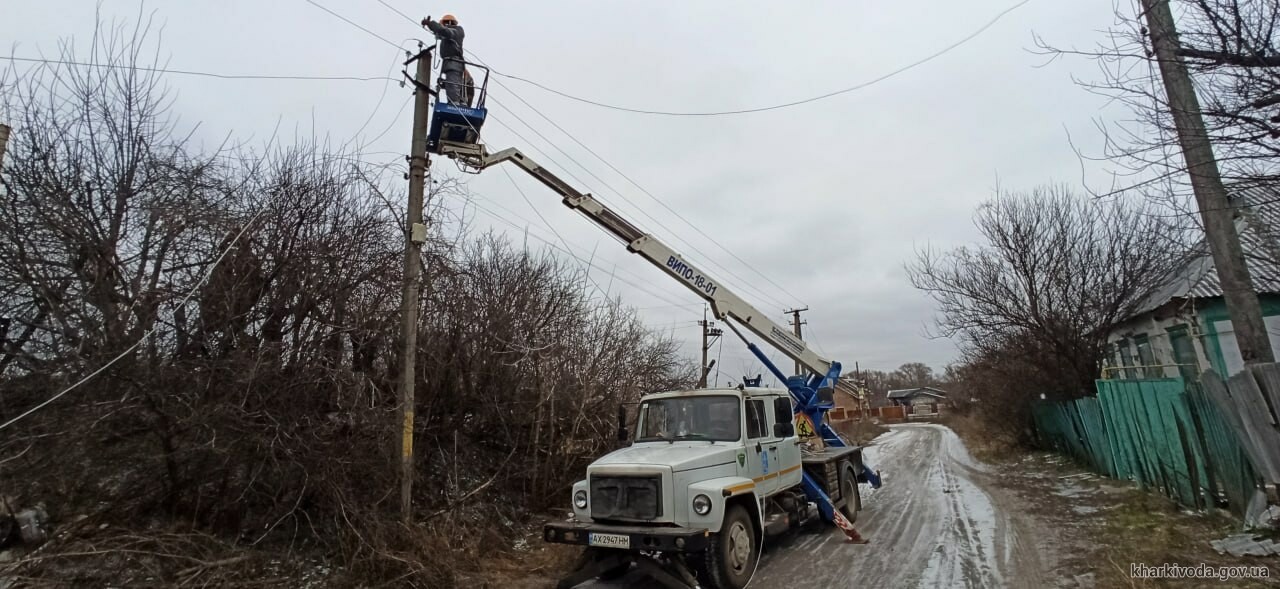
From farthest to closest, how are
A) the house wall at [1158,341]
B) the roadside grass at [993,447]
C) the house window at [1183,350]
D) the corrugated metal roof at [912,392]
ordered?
1. the corrugated metal roof at [912,392]
2. the roadside grass at [993,447]
3. the house window at [1183,350]
4. the house wall at [1158,341]

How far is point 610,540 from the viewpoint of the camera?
20.2ft

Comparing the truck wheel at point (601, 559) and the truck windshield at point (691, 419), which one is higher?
the truck windshield at point (691, 419)

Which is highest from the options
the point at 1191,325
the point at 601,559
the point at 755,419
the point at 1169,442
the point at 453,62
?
the point at 453,62

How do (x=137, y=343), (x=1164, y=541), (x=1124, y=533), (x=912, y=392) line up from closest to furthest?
→ (x=137, y=343), (x=1164, y=541), (x=1124, y=533), (x=912, y=392)

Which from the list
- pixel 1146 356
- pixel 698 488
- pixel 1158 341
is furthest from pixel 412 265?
pixel 1146 356

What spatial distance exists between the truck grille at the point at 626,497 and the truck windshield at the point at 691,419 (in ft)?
4.32

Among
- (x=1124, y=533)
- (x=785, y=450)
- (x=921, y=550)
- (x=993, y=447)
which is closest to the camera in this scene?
(x=921, y=550)

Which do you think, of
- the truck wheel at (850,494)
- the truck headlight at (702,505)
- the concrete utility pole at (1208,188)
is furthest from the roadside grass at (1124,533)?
the truck headlight at (702,505)

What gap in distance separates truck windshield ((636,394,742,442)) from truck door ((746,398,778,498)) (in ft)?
0.71

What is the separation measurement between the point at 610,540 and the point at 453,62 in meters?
6.43

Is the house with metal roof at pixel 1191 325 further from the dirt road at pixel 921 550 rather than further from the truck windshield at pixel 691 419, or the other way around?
the truck windshield at pixel 691 419

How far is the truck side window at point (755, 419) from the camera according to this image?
25.3 ft

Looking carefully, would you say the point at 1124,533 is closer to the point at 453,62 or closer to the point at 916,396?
the point at 453,62

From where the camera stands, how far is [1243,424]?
6438 mm
